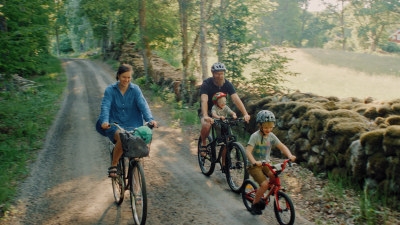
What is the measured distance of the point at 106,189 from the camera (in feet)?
23.5

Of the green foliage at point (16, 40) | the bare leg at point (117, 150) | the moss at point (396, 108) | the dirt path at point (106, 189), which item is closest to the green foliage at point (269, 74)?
the dirt path at point (106, 189)

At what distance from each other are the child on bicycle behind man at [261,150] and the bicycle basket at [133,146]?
175cm

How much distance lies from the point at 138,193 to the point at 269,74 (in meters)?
8.35

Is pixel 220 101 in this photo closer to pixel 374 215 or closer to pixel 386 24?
pixel 374 215

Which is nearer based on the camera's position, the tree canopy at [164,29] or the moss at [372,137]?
the moss at [372,137]

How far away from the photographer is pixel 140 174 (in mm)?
5016

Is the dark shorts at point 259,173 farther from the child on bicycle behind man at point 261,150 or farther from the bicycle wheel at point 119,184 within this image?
the bicycle wheel at point 119,184

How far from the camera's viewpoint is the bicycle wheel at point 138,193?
497 centimetres

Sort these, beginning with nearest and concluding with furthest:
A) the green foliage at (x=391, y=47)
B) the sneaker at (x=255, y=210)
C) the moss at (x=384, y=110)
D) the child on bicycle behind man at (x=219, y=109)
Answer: the sneaker at (x=255, y=210)
the child on bicycle behind man at (x=219, y=109)
the moss at (x=384, y=110)
the green foliage at (x=391, y=47)

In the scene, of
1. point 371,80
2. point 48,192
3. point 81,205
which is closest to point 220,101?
point 81,205

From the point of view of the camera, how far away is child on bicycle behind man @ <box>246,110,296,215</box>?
541cm

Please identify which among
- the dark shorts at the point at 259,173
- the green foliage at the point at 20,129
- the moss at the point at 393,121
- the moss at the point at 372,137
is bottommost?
the green foliage at the point at 20,129

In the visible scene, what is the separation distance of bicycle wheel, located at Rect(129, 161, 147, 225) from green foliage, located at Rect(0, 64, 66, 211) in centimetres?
291

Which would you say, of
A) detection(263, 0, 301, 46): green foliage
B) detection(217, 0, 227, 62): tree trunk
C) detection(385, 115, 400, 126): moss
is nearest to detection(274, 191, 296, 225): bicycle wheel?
detection(385, 115, 400, 126): moss
